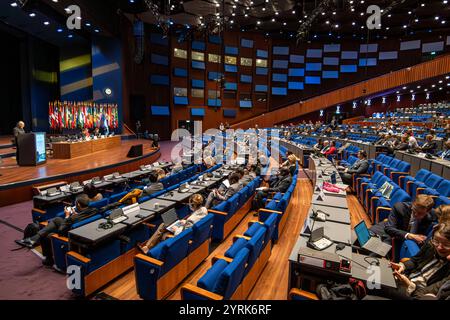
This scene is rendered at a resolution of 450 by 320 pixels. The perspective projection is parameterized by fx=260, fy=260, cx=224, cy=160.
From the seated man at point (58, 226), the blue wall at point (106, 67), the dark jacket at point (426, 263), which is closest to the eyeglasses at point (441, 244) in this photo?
the dark jacket at point (426, 263)

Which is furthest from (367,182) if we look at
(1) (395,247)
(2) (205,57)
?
(2) (205,57)

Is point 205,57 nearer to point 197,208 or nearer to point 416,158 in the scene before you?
point 416,158

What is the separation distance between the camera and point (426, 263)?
206 centimetres

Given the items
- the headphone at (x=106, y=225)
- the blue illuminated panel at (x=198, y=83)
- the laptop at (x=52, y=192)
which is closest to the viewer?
the headphone at (x=106, y=225)

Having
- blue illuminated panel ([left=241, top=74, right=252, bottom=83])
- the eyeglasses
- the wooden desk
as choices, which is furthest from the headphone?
blue illuminated panel ([left=241, top=74, right=252, bottom=83])

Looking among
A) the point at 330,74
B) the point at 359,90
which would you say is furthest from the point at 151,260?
the point at 330,74

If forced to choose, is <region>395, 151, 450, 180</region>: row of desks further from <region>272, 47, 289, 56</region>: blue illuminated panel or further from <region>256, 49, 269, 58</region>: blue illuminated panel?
<region>272, 47, 289, 56</region>: blue illuminated panel

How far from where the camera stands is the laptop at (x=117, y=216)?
306 cm

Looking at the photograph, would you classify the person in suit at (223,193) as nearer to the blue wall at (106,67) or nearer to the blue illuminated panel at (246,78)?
the blue wall at (106,67)

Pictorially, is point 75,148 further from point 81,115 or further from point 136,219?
point 136,219

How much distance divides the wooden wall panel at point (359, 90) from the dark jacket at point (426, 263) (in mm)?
15763

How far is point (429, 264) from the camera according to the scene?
2008 millimetres

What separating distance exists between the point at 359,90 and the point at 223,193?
56.1ft

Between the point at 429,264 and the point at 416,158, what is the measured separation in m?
4.60
